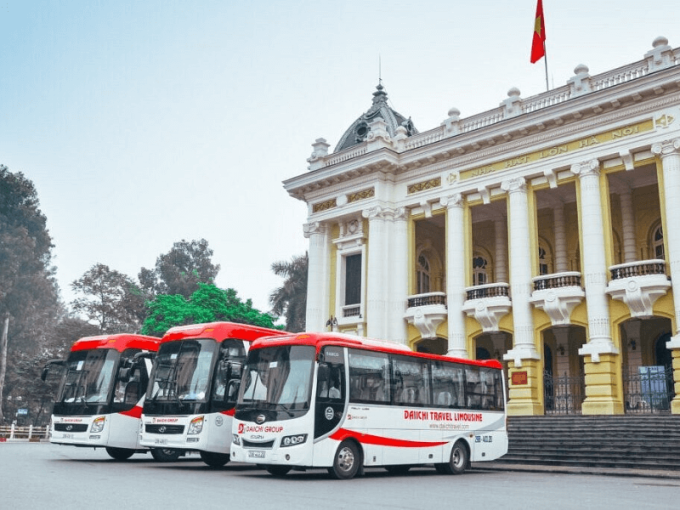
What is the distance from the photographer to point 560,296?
23891mm

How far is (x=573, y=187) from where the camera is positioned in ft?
87.9

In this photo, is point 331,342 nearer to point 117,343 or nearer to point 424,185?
point 117,343

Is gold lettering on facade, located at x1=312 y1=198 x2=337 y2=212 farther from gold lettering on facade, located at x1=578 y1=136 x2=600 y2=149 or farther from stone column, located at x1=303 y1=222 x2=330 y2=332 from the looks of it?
gold lettering on facade, located at x1=578 y1=136 x2=600 y2=149

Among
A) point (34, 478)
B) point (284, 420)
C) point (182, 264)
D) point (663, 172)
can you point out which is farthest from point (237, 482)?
point (182, 264)

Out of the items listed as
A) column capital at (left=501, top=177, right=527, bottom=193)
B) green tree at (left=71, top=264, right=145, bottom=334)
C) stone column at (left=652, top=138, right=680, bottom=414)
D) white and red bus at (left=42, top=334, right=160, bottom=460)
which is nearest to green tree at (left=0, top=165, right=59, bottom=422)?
green tree at (left=71, top=264, right=145, bottom=334)

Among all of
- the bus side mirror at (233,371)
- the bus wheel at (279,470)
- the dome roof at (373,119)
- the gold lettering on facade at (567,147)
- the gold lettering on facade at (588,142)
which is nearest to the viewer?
the bus wheel at (279,470)

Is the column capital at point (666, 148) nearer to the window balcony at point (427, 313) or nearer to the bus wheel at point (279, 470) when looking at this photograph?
the window balcony at point (427, 313)

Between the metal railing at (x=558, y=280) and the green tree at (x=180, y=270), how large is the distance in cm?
4898

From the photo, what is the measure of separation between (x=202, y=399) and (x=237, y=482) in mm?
3520

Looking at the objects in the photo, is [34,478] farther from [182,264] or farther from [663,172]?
[182,264]

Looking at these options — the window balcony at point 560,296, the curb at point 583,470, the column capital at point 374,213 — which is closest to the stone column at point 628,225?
the window balcony at point 560,296

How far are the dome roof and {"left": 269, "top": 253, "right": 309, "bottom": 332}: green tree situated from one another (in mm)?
14016

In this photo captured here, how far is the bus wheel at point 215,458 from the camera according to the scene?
16.0 meters

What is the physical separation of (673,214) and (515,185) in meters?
5.69
